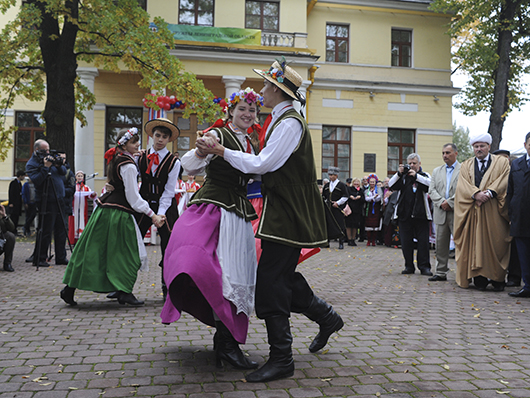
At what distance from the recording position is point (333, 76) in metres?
24.7

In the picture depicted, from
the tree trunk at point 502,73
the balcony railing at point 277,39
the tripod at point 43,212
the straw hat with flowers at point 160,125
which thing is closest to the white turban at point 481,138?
the straw hat with flowers at point 160,125

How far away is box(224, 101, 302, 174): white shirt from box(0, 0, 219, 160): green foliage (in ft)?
42.1

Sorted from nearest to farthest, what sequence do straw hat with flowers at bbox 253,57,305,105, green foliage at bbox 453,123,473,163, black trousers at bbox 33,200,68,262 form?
straw hat with flowers at bbox 253,57,305,105, black trousers at bbox 33,200,68,262, green foliage at bbox 453,123,473,163

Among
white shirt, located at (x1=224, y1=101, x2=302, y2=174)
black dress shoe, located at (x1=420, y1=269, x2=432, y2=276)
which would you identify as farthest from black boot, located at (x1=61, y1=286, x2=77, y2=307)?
black dress shoe, located at (x1=420, y1=269, x2=432, y2=276)

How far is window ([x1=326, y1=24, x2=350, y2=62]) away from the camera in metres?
25.1

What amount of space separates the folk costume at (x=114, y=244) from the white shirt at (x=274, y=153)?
261cm

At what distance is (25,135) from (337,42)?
582 inches

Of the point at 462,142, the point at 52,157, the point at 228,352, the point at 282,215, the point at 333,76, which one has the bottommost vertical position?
the point at 228,352

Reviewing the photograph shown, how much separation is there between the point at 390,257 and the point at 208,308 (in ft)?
30.3

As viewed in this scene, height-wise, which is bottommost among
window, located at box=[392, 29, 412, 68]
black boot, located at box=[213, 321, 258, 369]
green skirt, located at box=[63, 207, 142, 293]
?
black boot, located at box=[213, 321, 258, 369]

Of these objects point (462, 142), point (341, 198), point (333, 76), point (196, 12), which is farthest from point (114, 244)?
point (462, 142)

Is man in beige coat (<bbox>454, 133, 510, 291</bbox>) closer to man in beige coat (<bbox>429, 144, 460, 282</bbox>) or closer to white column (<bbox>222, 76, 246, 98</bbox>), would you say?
man in beige coat (<bbox>429, 144, 460, 282</bbox>)

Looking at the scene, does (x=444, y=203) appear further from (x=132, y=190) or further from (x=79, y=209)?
(x=79, y=209)

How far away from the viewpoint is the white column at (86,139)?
20.7 metres
